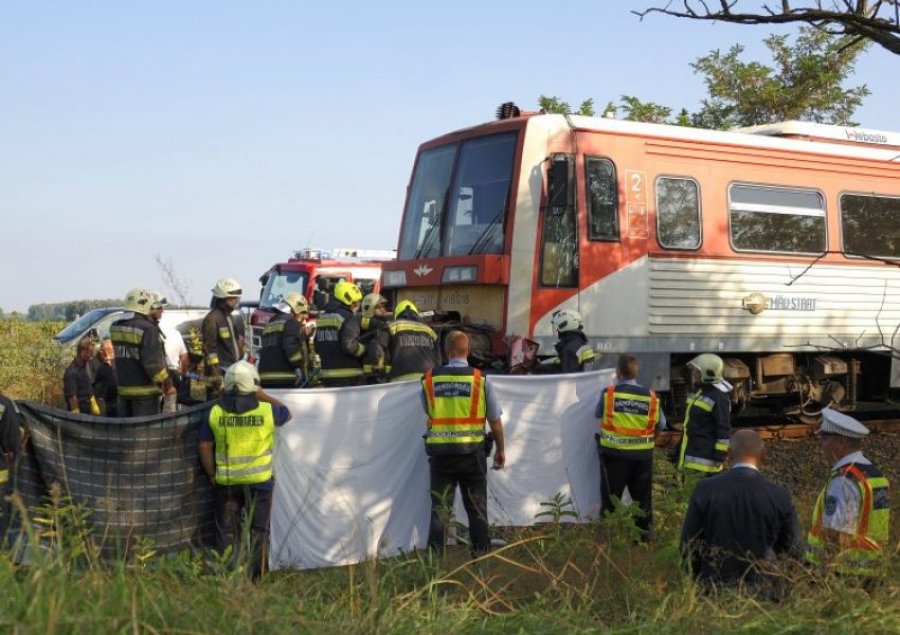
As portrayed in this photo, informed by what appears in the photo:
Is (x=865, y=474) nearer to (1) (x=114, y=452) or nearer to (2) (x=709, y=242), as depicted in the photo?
(1) (x=114, y=452)

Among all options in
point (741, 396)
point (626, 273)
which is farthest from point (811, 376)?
point (626, 273)

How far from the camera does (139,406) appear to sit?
32.0 feet

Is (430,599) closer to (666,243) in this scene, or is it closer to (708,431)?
(708,431)

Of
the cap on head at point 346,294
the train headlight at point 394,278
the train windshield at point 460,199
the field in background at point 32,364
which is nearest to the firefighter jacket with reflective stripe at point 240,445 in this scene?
the cap on head at point 346,294

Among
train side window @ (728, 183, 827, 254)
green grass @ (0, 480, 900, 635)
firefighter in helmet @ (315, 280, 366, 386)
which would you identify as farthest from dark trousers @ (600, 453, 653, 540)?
train side window @ (728, 183, 827, 254)

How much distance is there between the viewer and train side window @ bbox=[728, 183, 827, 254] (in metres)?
13.0

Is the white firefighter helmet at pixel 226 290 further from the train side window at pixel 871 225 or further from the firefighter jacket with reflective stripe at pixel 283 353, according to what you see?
the train side window at pixel 871 225

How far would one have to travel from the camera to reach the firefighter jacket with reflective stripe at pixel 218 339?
429 inches

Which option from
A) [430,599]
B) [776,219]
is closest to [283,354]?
[430,599]

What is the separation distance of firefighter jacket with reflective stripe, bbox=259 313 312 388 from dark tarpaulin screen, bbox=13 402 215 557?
314 centimetres

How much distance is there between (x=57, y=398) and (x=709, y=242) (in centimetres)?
1006

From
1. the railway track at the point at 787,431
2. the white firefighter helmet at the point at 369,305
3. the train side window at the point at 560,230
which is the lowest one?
the railway track at the point at 787,431

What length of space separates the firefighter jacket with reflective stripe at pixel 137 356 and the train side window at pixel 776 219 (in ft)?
21.8

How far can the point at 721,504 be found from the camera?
19.3 ft
